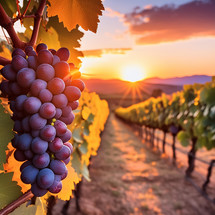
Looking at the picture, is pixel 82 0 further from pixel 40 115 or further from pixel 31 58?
pixel 40 115

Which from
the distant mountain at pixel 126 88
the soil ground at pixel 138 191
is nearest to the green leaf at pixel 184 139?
the soil ground at pixel 138 191

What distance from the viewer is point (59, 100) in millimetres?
661

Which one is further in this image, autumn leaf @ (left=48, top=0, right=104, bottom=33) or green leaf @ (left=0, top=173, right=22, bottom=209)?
autumn leaf @ (left=48, top=0, right=104, bottom=33)

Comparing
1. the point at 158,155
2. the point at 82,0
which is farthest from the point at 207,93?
the point at 158,155

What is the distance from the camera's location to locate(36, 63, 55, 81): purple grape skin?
0.63 m

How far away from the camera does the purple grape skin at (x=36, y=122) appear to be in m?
0.63

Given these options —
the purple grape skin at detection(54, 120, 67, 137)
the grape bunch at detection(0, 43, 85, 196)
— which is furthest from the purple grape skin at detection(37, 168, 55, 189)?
the purple grape skin at detection(54, 120, 67, 137)

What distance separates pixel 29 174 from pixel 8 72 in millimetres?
310

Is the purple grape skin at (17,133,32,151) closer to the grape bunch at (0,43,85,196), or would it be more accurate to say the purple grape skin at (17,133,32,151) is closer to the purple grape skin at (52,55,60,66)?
the grape bunch at (0,43,85,196)

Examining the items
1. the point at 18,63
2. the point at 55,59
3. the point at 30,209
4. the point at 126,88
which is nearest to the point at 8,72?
the point at 18,63

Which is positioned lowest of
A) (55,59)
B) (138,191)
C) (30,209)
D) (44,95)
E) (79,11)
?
(138,191)

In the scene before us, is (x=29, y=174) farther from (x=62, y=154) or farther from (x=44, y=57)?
(x=44, y=57)

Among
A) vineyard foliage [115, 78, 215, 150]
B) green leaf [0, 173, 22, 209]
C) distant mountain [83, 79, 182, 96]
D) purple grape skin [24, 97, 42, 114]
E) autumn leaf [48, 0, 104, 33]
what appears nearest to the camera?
purple grape skin [24, 97, 42, 114]

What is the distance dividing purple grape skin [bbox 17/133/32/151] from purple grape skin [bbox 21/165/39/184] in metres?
0.06
